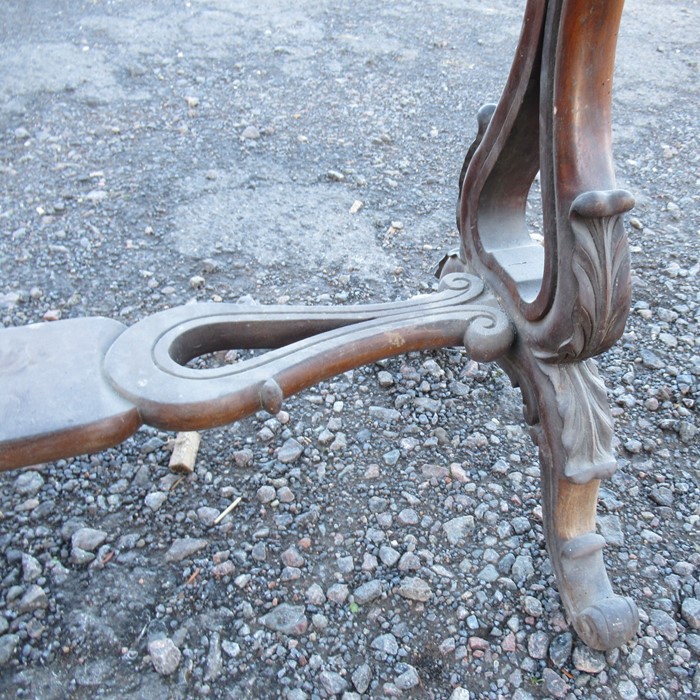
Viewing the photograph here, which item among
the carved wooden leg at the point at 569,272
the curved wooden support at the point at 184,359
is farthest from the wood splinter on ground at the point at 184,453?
the carved wooden leg at the point at 569,272

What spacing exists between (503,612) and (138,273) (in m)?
1.60

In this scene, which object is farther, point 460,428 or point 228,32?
point 228,32

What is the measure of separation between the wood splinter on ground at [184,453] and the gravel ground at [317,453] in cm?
3

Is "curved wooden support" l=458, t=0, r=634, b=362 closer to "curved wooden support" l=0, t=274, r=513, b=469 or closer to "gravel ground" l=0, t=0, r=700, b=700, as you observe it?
"curved wooden support" l=0, t=274, r=513, b=469

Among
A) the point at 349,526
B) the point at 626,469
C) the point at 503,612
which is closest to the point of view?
the point at 503,612

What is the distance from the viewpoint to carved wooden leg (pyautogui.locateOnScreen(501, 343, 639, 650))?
1310mm

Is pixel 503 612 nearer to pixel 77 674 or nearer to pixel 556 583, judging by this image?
pixel 556 583

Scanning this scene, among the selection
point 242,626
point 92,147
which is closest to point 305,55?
point 92,147

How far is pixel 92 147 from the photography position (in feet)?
10.1

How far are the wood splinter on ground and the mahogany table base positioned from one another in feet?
1.30

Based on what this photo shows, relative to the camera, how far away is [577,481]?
132 cm

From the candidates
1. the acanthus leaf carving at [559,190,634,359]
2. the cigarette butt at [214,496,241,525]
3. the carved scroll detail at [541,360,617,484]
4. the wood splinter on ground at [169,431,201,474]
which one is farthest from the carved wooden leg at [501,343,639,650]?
the wood splinter on ground at [169,431,201,474]

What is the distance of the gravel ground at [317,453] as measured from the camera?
4.40 feet

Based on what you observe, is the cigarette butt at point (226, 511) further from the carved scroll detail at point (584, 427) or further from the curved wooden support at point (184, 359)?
the carved scroll detail at point (584, 427)
